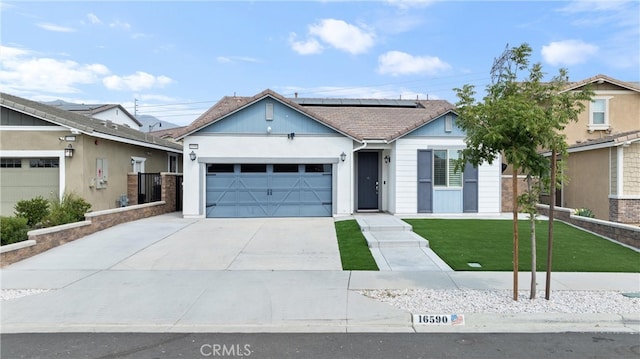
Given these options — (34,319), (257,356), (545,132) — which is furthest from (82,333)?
(545,132)

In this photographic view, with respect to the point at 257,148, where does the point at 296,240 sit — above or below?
below

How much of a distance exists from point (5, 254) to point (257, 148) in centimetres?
891

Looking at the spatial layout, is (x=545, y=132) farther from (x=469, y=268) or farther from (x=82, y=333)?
(x=82, y=333)

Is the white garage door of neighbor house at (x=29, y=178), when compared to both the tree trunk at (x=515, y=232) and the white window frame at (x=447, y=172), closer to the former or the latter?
the white window frame at (x=447, y=172)

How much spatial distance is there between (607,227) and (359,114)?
11227mm

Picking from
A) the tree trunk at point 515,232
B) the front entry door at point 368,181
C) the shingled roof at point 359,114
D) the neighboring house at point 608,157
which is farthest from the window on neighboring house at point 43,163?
the neighboring house at point 608,157

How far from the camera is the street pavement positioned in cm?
574

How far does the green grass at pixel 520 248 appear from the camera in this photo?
8.90 m

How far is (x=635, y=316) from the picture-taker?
5.92 meters

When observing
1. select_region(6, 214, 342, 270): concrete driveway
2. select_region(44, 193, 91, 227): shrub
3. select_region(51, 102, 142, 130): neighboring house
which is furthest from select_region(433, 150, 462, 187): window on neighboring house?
select_region(51, 102, 142, 130): neighboring house

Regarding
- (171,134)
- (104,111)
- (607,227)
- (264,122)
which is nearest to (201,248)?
(264,122)

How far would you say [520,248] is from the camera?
34.1ft

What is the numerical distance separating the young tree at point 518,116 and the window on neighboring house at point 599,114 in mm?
16166

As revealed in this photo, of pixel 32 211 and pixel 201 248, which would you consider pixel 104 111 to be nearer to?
pixel 32 211
